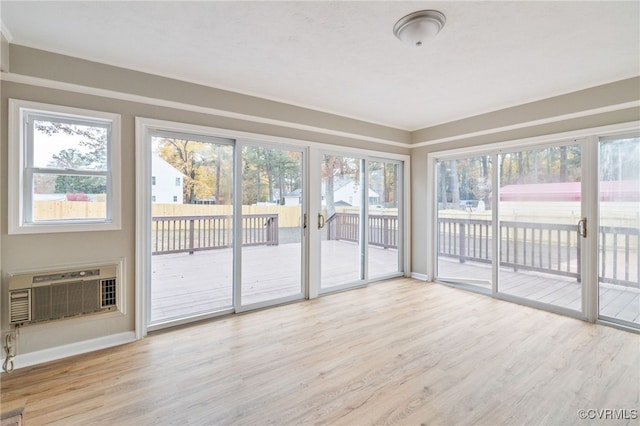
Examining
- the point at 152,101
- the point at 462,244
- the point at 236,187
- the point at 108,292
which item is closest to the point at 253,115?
the point at 236,187

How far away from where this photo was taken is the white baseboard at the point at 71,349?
7.95ft

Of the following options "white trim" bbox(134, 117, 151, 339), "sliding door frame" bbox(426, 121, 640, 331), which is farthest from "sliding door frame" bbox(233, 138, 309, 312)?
"sliding door frame" bbox(426, 121, 640, 331)

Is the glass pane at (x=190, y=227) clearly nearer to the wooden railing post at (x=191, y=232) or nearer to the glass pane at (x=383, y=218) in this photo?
the wooden railing post at (x=191, y=232)

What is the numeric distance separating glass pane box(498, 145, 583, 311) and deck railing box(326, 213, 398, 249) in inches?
63.8

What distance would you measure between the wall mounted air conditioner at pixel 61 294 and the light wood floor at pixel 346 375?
406mm

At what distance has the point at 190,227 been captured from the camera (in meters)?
3.33

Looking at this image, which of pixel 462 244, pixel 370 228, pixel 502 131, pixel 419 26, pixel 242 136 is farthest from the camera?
pixel 370 228

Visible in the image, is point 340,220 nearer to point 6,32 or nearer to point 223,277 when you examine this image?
point 223,277

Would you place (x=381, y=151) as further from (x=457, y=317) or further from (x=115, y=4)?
(x=115, y=4)

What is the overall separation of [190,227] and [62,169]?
121 centimetres

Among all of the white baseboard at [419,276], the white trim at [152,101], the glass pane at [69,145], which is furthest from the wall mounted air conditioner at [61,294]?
the white baseboard at [419,276]

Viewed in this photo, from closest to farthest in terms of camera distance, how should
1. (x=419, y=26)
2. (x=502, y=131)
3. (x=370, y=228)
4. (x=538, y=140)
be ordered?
(x=419, y=26)
(x=538, y=140)
(x=502, y=131)
(x=370, y=228)

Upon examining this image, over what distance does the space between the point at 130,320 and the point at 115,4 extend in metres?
2.63
